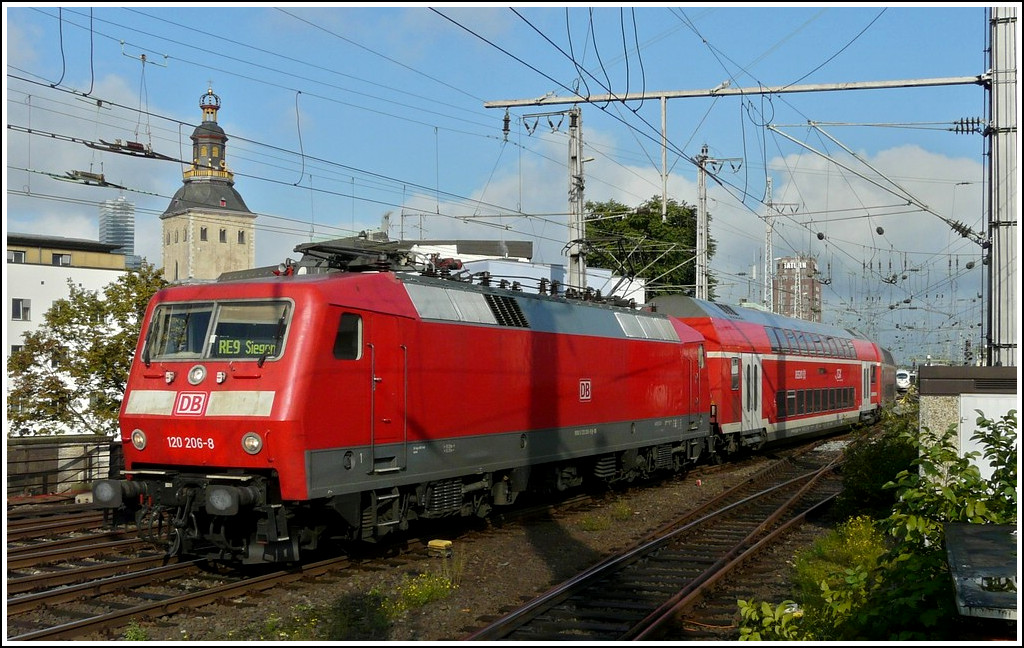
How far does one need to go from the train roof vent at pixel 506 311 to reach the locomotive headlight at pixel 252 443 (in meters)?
4.73

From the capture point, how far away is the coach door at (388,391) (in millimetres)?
11312

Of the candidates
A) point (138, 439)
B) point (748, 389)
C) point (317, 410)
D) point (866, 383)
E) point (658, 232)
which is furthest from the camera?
point (658, 232)

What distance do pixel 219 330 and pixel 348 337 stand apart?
1.44 m

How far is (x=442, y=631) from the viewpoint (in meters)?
9.09

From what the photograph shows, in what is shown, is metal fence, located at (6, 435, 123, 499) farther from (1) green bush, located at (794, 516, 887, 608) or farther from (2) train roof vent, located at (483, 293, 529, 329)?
(1) green bush, located at (794, 516, 887, 608)

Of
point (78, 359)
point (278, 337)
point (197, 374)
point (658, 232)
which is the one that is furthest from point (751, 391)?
point (658, 232)

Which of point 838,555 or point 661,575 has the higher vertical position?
point 838,555

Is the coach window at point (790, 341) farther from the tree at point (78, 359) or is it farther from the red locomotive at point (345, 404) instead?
the tree at point (78, 359)

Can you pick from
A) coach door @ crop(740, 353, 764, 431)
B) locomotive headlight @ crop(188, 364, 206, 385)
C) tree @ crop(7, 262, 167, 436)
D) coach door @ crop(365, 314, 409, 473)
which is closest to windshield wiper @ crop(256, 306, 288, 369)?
locomotive headlight @ crop(188, 364, 206, 385)

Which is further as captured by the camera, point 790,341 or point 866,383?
point 866,383

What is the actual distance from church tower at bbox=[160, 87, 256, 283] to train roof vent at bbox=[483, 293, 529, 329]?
3176 inches

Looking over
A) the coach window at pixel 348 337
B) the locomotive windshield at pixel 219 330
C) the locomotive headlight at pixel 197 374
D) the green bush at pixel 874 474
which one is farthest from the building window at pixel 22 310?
the green bush at pixel 874 474

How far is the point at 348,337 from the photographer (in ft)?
36.2

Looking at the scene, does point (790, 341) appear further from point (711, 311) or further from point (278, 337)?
point (278, 337)
